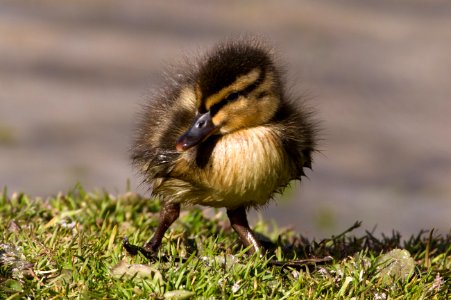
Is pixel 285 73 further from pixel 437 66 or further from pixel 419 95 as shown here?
pixel 437 66

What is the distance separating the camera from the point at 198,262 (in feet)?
17.6

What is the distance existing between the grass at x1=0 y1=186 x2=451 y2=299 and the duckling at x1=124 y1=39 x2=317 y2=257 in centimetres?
24

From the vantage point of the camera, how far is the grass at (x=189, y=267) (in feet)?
16.8

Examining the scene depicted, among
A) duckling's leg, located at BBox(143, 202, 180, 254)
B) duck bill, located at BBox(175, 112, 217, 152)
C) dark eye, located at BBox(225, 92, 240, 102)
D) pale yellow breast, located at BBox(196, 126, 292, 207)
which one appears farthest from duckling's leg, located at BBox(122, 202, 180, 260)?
dark eye, located at BBox(225, 92, 240, 102)

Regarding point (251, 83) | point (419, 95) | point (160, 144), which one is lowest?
point (419, 95)

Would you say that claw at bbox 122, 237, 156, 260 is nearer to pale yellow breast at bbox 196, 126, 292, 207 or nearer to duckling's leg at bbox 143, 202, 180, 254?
duckling's leg at bbox 143, 202, 180, 254

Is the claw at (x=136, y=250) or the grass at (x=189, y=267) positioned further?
the claw at (x=136, y=250)

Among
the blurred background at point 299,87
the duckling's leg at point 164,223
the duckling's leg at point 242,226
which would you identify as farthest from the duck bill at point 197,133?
the blurred background at point 299,87

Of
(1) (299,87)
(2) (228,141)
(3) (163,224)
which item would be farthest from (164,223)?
(1) (299,87)

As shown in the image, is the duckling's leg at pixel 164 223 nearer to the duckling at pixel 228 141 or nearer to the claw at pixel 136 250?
the duckling at pixel 228 141

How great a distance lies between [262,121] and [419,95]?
735cm

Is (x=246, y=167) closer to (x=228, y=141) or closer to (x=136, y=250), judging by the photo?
(x=228, y=141)

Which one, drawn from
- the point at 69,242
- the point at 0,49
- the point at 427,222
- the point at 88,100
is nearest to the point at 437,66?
the point at 427,222

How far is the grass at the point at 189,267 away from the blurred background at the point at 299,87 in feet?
10.1
